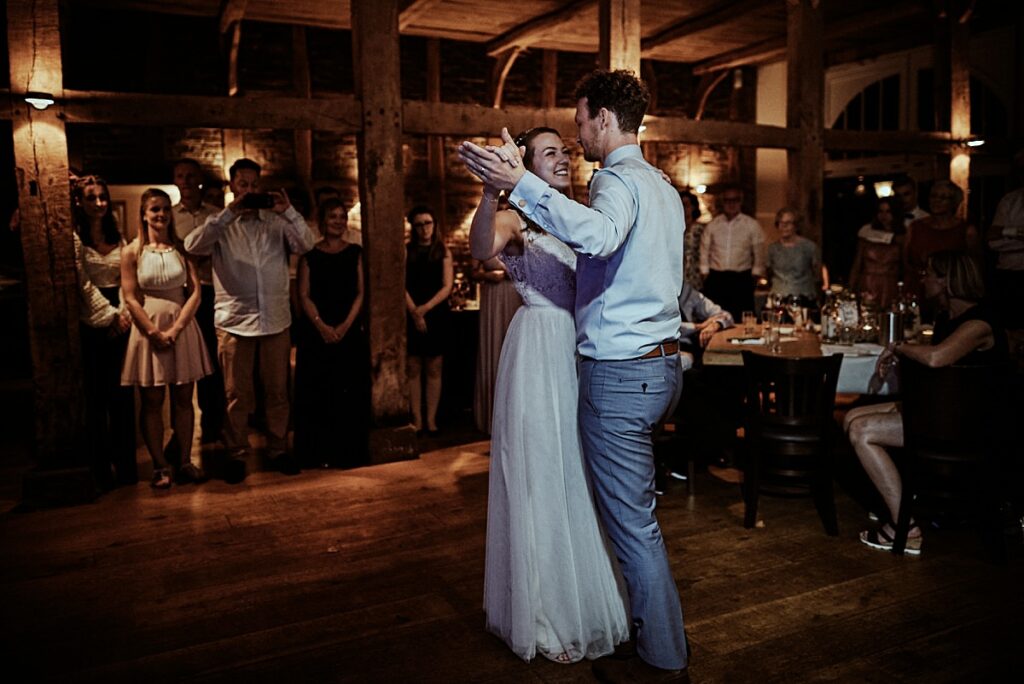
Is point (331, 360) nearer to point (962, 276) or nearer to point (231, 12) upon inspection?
point (962, 276)

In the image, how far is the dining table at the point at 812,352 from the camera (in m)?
4.09

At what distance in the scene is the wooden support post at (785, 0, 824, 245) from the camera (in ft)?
22.4

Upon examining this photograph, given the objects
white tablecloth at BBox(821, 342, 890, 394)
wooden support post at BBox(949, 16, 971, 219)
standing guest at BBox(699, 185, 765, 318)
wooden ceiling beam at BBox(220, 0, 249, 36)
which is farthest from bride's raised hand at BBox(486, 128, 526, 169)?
wooden support post at BBox(949, 16, 971, 219)

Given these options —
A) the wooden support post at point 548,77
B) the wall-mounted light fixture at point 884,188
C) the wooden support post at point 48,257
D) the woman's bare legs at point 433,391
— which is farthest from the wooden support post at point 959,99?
the wooden support post at point 48,257

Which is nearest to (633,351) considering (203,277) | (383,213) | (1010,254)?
(383,213)

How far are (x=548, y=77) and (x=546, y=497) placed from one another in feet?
31.0

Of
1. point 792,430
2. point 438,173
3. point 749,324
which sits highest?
point 438,173

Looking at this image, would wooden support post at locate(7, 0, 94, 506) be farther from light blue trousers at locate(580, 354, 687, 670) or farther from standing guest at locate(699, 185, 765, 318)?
standing guest at locate(699, 185, 765, 318)

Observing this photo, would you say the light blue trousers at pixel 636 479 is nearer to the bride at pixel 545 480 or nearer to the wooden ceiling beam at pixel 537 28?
the bride at pixel 545 480

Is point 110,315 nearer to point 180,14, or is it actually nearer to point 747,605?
point 747,605

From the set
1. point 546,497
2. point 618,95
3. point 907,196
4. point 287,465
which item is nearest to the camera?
point 618,95

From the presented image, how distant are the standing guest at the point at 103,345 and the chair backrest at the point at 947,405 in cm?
403

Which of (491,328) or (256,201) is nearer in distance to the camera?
(491,328)

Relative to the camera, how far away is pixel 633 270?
2312mm
